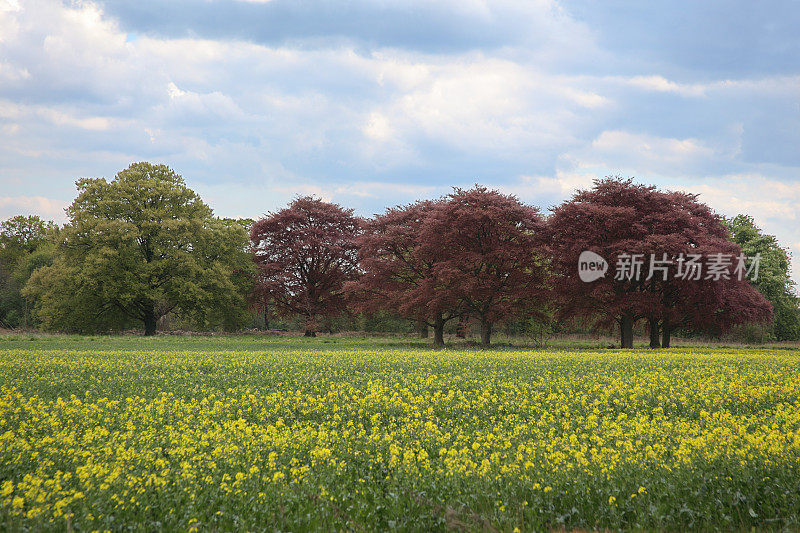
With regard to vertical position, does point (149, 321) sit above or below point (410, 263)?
below

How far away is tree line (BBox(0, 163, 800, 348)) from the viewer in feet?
120

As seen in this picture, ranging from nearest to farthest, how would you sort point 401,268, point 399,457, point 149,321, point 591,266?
point 399,457
point 591,266
point 401,268
point 149,321

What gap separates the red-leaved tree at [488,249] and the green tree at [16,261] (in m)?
41.8

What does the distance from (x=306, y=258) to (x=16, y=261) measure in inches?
1943

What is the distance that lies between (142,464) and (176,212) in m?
44.8

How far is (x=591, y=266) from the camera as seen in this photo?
36.5m

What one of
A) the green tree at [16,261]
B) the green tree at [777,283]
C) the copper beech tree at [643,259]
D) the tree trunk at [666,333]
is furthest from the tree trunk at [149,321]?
the green tree at [777,283]

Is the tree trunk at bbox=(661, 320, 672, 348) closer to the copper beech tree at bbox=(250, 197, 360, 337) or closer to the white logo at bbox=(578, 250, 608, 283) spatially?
the white logo at bbox=(578, 250, 608, 283)

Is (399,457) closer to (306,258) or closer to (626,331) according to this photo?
(626,331)

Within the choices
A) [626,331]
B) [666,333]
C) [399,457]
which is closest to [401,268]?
[626,331]

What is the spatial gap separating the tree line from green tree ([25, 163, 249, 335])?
0.14 meters

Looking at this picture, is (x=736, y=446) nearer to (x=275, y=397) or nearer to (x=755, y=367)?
(x=275, y=397)

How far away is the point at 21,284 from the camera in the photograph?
2579 inches

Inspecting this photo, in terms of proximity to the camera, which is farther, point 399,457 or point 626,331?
point 626,331
